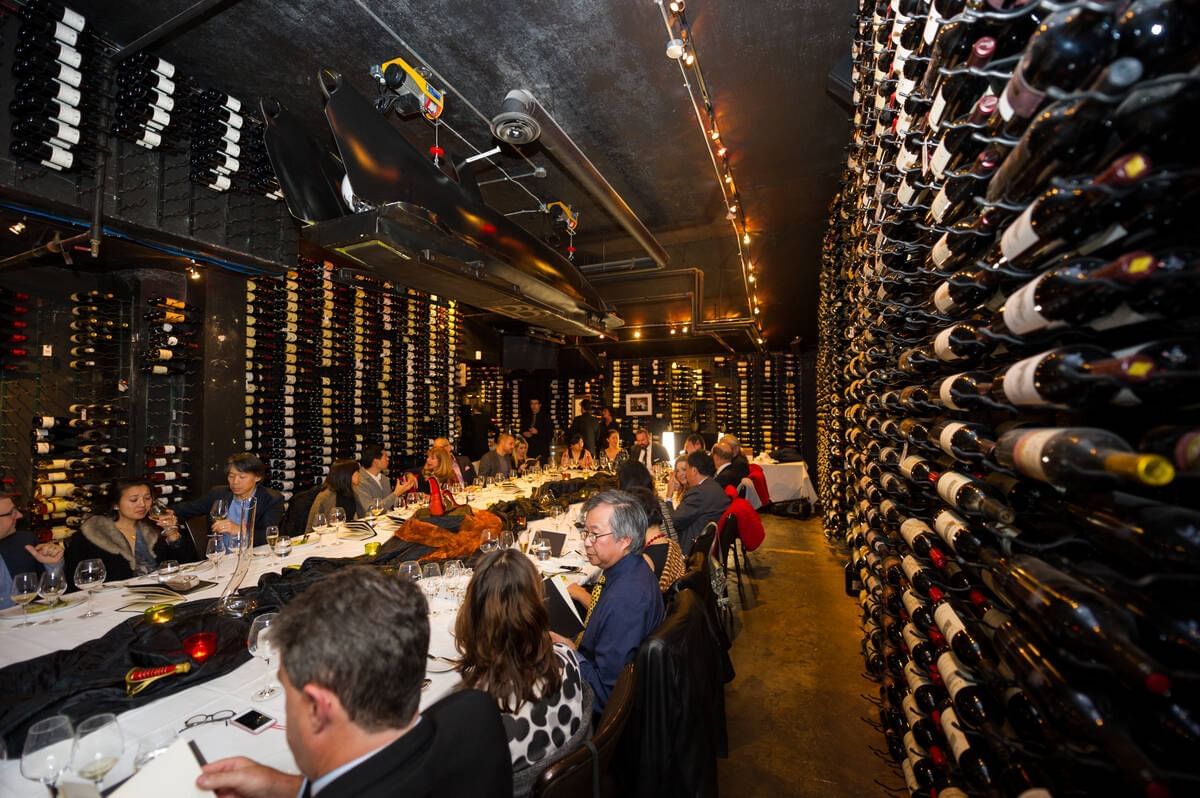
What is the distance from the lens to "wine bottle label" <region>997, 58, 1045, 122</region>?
118cm

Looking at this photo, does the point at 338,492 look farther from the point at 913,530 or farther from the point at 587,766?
the point at 913,530

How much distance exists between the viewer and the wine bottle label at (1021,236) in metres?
1.19

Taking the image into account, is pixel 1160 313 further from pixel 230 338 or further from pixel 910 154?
pixel 230 338

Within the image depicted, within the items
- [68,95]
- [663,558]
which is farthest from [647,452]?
[68,95]

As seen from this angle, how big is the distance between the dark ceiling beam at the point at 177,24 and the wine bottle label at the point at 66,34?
0.71 ft

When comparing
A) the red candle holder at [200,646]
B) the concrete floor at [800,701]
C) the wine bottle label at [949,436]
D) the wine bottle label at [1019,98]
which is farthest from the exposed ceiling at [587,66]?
the concrete floor at [800,701]

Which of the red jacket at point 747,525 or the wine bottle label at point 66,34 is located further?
the red jacket at point 747,525

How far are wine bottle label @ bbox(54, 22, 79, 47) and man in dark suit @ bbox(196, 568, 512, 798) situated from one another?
15.4 ft

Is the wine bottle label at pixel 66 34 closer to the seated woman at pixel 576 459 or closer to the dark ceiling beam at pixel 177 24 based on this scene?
the dark ceiling beam at pixel 177 24

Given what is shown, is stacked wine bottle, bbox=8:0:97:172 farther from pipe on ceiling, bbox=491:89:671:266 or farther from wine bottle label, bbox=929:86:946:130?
wine bottle label, bbox=929:86:946:130

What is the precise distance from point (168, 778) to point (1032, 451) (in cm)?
217

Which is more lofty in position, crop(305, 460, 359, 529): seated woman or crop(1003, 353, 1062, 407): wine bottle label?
crop(1003, 353, 1062, 407): wine bottle label

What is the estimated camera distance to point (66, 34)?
11.5ft

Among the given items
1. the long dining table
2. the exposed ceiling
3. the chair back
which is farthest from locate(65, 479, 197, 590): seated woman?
the exposed ceiling
